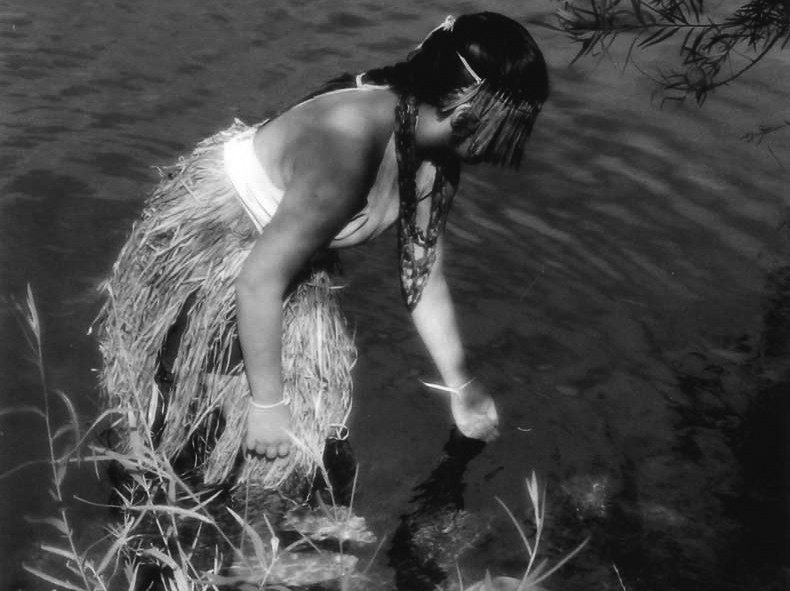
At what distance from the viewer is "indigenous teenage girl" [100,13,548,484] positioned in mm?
2844

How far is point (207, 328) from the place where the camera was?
336cm

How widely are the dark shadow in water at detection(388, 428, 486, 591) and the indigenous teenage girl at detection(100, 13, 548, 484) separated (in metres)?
0.17

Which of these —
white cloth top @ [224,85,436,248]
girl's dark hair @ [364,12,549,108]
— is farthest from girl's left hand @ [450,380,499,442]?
girl's dark hair @ [364,12,549,108]

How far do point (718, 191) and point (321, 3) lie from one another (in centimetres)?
322

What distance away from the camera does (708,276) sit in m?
5.32

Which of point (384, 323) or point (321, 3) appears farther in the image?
point (321, 3)

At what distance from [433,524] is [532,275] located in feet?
5.64

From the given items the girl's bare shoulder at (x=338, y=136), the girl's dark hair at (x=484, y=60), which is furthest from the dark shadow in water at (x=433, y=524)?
the girl's dark hair at (x=484, y=60)

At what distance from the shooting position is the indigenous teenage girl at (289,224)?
284 centimetres

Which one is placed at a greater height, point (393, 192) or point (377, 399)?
point (393, 192)

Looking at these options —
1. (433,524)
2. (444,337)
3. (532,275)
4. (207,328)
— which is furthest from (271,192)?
(532,275)

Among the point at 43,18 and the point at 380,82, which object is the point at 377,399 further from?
the point at 43,18

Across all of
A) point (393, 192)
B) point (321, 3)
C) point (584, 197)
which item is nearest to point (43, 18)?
point (321, 3)

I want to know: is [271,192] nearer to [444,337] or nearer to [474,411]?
[444,337]
